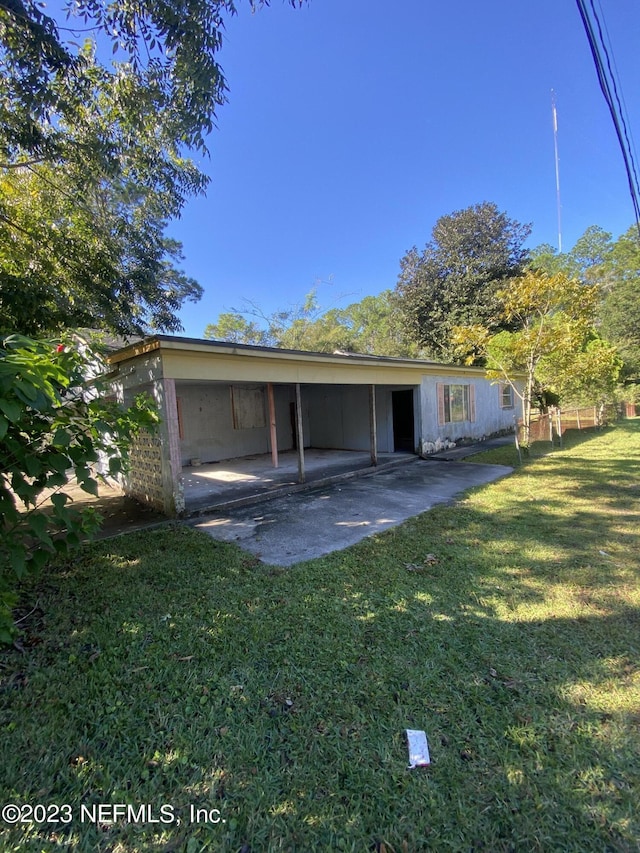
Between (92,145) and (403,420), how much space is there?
10.9m

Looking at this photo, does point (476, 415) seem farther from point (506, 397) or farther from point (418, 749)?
point (418, 749)

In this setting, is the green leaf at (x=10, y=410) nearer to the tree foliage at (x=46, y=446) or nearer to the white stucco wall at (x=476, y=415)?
the tree foliage at (x=46, y=446)

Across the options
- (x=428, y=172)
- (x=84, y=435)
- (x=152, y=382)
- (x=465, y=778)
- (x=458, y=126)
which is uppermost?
(x=428, y=172)

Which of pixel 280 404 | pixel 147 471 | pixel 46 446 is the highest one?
pixel 280 404

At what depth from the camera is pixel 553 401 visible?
16672 millimetres

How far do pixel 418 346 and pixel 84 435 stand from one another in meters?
21.6

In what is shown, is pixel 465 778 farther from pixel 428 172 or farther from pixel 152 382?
pixel 428 172

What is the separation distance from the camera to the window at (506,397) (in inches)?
569

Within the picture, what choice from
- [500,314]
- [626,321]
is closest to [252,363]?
[500,314]

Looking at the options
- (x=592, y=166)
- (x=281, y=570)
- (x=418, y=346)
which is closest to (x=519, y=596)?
(x=281, y=570)

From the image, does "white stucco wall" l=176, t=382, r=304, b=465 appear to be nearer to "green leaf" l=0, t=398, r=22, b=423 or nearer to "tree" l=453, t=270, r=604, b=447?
"tree" l=453, t=270, r=604, b=447

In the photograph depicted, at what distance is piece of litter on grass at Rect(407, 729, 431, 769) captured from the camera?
5.32 feet

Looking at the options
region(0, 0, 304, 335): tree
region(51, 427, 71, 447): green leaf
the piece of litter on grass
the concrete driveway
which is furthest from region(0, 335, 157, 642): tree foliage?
region(0, 0, 304, 335): tree

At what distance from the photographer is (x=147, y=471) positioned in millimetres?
6133
